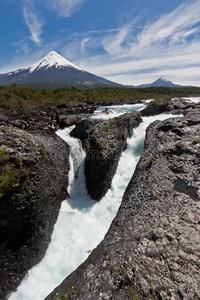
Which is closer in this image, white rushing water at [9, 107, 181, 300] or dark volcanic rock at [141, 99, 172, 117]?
white rushing water at [9, 107, 181, 300]

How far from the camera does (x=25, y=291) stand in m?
8.30

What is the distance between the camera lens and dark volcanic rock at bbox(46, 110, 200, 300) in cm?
503

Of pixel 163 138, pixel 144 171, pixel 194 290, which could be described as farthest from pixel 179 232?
pixel 163 138

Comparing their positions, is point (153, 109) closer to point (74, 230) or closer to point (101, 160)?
point (101, 160)

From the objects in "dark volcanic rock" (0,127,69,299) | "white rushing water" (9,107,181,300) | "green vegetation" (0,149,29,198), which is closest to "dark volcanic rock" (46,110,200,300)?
"white rushing water" (9,107,181,300)

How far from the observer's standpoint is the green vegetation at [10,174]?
26.3 feet

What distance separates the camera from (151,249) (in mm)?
6281

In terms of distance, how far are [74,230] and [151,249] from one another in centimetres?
749

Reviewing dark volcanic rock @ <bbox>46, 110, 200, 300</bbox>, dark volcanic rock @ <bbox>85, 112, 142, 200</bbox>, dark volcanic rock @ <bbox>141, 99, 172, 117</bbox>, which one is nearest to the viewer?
dark volcanic rock @ <bbox>46, 110, 200, 300</bbox>

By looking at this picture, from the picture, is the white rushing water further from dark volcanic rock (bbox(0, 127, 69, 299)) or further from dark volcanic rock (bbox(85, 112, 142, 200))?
dark volcanic rock (bbox(85, 112, 142, 200))

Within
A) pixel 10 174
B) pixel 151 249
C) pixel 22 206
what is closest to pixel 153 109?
pixel 151 249

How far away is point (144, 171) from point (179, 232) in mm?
6764

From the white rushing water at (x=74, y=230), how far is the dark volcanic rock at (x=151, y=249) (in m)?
2.69

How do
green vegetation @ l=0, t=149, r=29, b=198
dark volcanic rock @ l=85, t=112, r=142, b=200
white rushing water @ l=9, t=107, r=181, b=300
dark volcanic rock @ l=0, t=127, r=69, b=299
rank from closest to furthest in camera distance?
1. green vegetation @ l=0, t=149, r=29, b=198
2. dark volcanic rock @ l=0, t=127, r=69, b=299
3. white rushing water @ l=9, t=107, r=181, b=300
4. dark volcanic rock @ l=85, t=112, r=142, b=200
